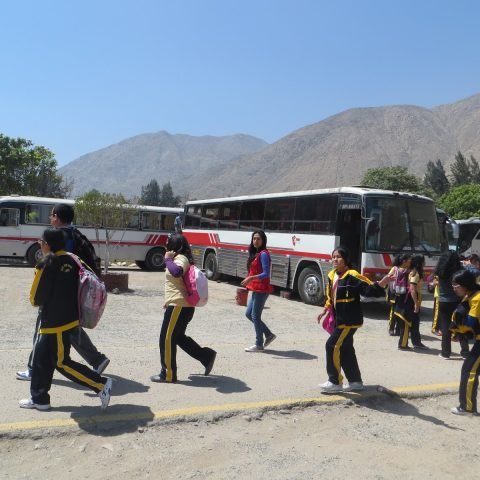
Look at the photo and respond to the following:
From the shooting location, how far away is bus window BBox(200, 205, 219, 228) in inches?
733

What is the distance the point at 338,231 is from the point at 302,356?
5550 millimetres

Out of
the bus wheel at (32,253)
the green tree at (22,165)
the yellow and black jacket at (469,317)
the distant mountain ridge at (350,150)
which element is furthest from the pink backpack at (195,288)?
the distant mountain ridge at (350,150)

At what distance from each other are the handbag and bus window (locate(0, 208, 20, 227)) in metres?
17.2

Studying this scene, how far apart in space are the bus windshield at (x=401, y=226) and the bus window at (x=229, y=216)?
5.88 m

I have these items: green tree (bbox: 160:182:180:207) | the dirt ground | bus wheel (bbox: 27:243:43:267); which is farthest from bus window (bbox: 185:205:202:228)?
green tree (bbox: 160:182:180:207)

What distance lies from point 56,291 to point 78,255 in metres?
0.95

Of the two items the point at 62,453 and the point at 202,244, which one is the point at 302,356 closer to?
the point at 62,453

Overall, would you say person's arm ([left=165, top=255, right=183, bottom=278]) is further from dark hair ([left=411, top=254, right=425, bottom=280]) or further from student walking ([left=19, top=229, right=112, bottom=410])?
dark hair ([left=411, top=254, right=425, bottom=280])

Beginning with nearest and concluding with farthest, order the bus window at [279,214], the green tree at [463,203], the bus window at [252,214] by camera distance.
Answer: the bus window at [279,214], the bus window at [252,214], the green tree at [463,203]

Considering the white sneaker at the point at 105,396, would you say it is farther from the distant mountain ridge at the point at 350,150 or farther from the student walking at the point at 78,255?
the distant mountain ridge at the point at 350,150

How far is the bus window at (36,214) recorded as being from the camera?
20547 millimetres

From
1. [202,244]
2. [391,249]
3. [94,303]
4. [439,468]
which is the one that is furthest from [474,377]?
[202,244]

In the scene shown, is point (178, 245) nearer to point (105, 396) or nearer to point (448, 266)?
point (105, 396)

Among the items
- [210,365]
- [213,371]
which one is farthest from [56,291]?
[213,371]
